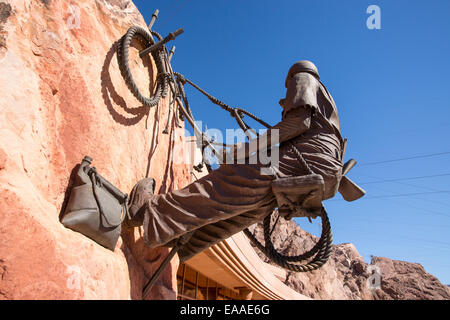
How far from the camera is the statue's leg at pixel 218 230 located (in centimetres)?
264

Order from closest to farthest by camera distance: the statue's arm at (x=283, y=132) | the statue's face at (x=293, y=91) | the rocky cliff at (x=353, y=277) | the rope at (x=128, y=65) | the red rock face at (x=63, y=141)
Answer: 1. the red rock face at (x=63, y=141)
2. the statue's arm at (x=283, y=132)
3. the statue's face at (x=293, y=91)
4. the rope at (x=128, y=65)
5. the rocky cliff at (x=353, y=277)

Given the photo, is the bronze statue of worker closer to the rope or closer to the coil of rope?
the coil of rope

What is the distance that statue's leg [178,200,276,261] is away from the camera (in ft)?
8.67

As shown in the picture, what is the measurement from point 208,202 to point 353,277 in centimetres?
1458

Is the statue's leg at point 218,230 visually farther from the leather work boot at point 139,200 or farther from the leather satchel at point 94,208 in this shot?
the leather satchel at point 94,208

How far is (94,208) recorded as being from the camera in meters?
2.24

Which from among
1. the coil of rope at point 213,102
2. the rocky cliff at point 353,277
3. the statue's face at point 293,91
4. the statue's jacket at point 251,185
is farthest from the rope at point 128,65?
the rocky cliff at point 353,277

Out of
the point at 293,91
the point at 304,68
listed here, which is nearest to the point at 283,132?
the point at 293,91

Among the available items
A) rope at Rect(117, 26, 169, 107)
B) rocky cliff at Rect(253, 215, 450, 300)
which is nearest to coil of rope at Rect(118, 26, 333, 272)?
rope at Rect(117, 26, 169, 107)

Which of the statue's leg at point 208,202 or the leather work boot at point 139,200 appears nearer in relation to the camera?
the statue's leg at point 208,202

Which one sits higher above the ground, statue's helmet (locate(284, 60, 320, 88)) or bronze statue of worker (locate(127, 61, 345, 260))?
statue's helmet (locate(284, 60, 320, 88))

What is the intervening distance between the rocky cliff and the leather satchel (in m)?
10.5
